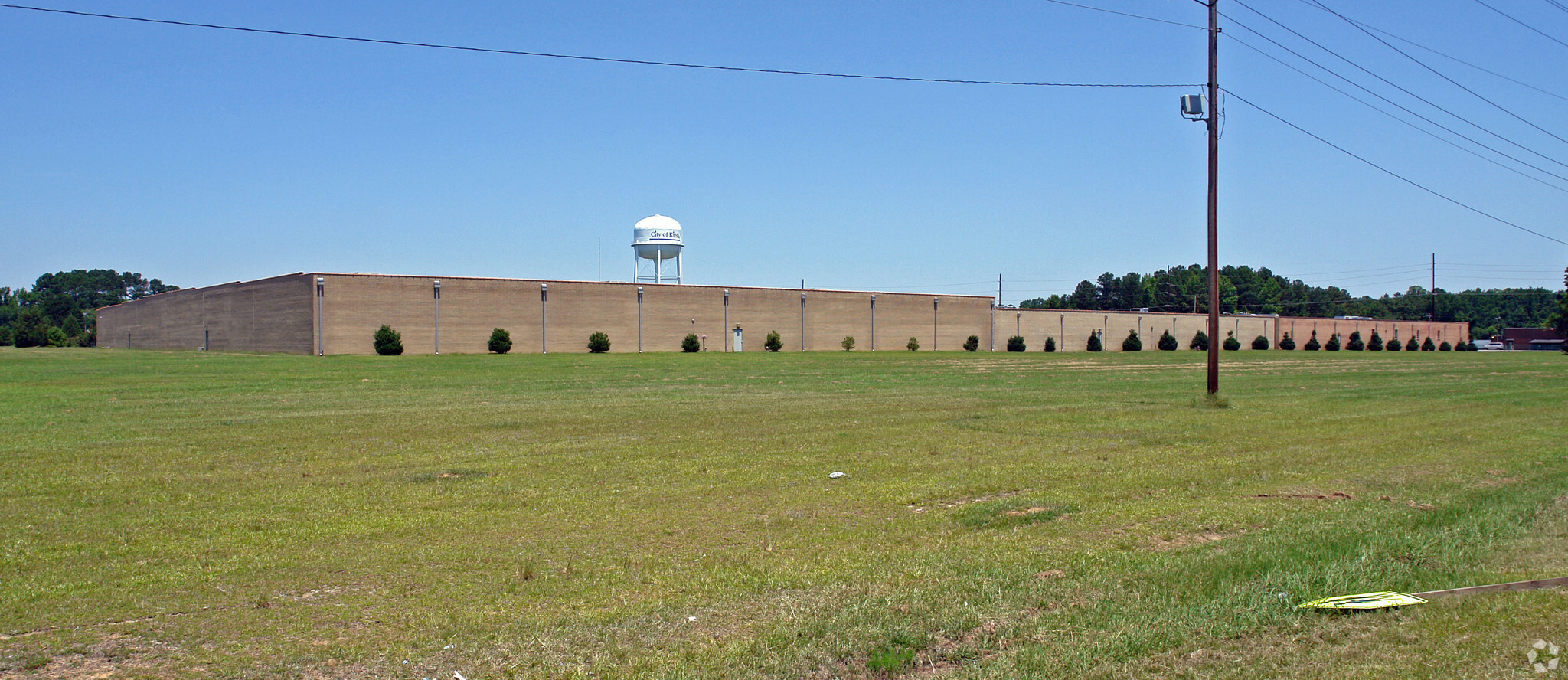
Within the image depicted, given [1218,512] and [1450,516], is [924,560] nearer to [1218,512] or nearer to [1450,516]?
[1218,512]

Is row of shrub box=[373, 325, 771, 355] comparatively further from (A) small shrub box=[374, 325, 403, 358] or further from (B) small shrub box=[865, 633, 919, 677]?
(B) small shrub box=[865, 633, 919, 677]

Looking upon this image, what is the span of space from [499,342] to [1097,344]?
5589 centimetres

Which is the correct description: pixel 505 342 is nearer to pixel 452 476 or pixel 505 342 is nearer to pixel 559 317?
pixel 559 317

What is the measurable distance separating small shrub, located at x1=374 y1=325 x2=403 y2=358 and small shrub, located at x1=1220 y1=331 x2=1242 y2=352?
73.6 metres

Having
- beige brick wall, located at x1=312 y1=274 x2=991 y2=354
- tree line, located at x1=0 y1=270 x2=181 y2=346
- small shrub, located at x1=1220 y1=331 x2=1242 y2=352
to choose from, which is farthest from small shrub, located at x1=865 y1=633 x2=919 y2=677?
tree line, located at x1=0 y1=270 x2=181 y2=346

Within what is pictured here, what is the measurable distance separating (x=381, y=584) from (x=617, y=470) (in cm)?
562

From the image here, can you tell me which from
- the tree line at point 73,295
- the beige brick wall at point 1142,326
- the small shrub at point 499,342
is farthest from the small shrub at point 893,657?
the tree line at point 73,295

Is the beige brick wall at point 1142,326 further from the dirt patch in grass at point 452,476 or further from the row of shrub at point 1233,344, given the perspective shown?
the dirt patch in grass at point 452,476

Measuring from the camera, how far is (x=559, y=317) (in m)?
68.6

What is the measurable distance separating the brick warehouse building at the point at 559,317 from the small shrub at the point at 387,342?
1864 millimetres

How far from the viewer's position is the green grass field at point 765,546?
5.62 meters

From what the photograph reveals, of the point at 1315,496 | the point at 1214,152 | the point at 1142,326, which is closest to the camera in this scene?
the point at 1315,496

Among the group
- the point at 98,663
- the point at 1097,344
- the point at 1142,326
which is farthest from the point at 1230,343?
the point at 98,663

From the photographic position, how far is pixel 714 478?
12.0m
